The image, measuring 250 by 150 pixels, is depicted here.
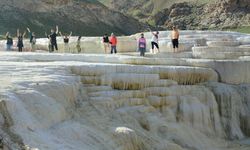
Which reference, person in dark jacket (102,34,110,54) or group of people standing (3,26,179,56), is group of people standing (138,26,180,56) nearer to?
group of people standing (3,26,179,56)

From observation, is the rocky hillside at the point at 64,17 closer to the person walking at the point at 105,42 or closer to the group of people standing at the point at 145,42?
the person walking at the point at 105,42

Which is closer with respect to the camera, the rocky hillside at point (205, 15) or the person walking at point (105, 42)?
the person walking at point (105, 42)

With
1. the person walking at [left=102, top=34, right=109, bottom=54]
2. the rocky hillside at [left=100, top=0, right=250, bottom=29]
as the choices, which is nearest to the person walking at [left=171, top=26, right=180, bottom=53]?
the person walking at [left=102, top=34, right=109, bottom=54]

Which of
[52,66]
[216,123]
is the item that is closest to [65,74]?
[52,66]

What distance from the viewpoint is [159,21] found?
10106cm

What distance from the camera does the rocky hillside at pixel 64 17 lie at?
206ft

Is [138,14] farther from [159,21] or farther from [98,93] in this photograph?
[98,93]

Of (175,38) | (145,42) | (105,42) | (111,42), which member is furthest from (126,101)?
(105,42)

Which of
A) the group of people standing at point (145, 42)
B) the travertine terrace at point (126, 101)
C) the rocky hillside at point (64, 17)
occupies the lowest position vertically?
the travertine terrace at point (126, 101)

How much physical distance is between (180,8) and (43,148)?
8982 cm

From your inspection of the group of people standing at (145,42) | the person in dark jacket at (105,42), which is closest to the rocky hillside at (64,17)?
the person in dark jacket at (105,42)

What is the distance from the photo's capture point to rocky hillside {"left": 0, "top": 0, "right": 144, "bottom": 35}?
62938 millimetres

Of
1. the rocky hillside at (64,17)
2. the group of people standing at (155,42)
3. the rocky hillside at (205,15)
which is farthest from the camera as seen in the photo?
the rocky hillside at (205,15)

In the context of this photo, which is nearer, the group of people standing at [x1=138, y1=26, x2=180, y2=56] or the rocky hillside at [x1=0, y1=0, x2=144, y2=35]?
the group of people standing at [x1=138, y1=26, x2=180, y2=56]
